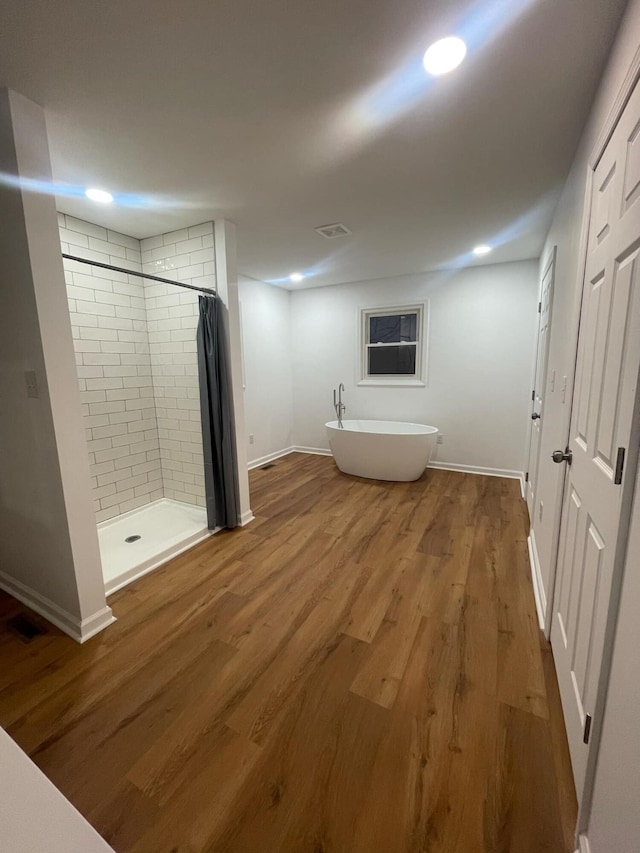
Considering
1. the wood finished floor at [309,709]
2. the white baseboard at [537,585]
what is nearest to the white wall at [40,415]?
the wood finished floor at [309,709]

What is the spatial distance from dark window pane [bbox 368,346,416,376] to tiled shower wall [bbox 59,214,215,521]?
2.65 metres

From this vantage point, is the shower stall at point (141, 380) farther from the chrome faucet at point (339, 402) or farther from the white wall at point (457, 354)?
the white wall at point (457, 354)

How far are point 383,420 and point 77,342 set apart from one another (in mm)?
3574

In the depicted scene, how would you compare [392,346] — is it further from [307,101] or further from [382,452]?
[307,101]

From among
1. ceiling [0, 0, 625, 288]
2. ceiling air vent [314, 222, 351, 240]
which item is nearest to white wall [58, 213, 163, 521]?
ceiling [0, 0, 625, 288]

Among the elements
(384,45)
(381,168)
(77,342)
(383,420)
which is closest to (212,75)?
(384,45)

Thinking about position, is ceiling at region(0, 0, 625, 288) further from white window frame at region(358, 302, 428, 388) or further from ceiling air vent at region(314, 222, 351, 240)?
white window frame at region(358, 302, 428, 388)

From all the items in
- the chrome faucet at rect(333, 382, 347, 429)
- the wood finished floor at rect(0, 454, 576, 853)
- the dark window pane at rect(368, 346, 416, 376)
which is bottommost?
the wood finished floor at rect(0, 454, 576, 853)

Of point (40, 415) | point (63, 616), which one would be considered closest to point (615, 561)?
point (40, 415)

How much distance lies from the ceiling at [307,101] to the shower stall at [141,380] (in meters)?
0.38

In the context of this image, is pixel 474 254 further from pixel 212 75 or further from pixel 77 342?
pixel 77 342

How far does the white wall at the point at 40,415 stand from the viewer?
152 cm

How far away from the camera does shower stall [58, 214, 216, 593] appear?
277 centimetres

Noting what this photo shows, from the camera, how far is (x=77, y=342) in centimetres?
276
